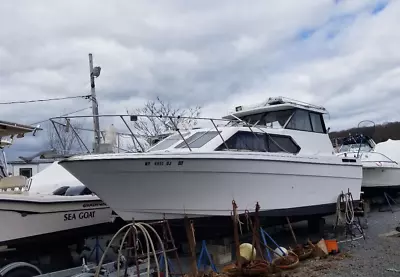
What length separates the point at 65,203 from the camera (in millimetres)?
8031

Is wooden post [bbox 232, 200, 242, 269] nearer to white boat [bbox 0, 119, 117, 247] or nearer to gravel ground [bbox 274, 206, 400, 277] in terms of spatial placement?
gravel ground [bbox 274, 206, 400, 277]

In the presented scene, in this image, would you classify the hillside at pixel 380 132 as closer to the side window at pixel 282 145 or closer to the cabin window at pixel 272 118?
the cabin window at pixel 272 118

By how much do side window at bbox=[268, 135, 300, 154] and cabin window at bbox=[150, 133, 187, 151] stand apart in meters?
1.91

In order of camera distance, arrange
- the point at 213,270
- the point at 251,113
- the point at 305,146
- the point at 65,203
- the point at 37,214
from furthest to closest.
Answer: the point at 251,113 → the point at 305,146 → the point at 65,203 → the point at 37,214 → the point at 213,270

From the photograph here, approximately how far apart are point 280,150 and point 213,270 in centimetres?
301

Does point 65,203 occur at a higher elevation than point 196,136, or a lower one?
A: lower

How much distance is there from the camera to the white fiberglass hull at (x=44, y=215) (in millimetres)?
7125

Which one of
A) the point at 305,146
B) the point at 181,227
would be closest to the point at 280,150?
the point at 305,146

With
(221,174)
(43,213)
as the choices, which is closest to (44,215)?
(43,213)

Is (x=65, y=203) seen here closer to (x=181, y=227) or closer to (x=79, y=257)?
(x=79, y=257)

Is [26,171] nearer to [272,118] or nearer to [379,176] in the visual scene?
[272,118]

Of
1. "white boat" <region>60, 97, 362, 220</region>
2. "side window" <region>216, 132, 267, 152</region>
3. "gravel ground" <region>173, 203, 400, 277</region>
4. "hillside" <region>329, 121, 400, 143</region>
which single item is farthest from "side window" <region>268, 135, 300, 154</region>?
"hillside" <region>329, 121, 400, 143</region>

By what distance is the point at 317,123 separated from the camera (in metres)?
10.5

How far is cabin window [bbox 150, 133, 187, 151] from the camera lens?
335 inches
